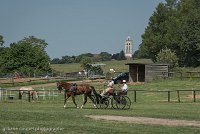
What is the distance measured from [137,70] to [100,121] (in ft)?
154

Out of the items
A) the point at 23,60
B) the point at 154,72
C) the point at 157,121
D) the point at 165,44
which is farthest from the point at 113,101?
the point at 165,44

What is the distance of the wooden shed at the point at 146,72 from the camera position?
6612 centimetres

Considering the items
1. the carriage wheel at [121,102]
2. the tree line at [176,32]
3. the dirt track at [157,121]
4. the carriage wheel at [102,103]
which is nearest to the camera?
the dirt track at [157,121]

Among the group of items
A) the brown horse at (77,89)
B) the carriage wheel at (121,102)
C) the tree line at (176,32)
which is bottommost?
the carriage wheel at (121,102)

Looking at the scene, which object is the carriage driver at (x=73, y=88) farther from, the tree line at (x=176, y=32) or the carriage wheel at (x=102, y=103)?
the tree line at (x=176, y=32)

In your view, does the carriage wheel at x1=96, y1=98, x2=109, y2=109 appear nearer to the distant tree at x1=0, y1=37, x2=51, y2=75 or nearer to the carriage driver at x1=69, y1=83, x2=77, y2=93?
the carriage driver at x1=69, y1=83, x2=77, y2=93

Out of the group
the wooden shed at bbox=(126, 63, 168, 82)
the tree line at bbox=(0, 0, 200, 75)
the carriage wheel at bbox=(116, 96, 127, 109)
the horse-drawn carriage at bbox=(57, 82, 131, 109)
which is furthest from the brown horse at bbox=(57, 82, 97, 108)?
the tree line at bbox=(0, 0, 200, 75)

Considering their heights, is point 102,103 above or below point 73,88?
below

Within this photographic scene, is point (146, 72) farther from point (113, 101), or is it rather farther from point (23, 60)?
point (113, 101)

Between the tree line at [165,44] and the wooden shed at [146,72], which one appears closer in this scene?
the wooden shed at [146,72]

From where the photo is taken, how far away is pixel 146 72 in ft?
217

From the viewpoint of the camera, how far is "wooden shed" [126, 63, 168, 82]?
217ft

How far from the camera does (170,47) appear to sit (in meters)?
103

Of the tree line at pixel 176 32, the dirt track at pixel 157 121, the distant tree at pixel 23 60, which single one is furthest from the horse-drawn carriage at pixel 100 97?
the tree line at pixel 176 32
